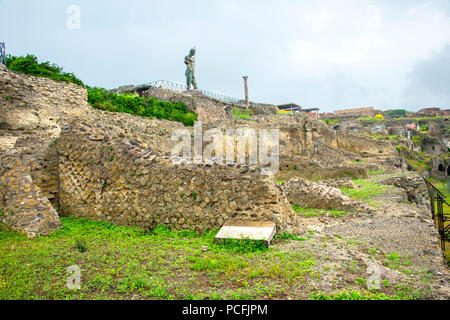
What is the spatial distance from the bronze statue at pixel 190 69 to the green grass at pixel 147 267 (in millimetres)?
25942

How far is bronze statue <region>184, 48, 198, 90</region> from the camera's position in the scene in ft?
97.9

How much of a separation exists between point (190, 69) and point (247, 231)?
1056 inches

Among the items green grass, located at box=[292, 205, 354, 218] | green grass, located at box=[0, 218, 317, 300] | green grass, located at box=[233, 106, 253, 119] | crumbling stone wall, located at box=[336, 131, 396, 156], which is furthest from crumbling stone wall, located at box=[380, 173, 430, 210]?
green grass, located at box=[233, 106, 253, 119]

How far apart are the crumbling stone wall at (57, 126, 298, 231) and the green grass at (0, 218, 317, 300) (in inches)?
19.6

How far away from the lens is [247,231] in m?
5.45

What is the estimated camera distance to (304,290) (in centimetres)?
355

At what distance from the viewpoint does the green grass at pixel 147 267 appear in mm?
3520
